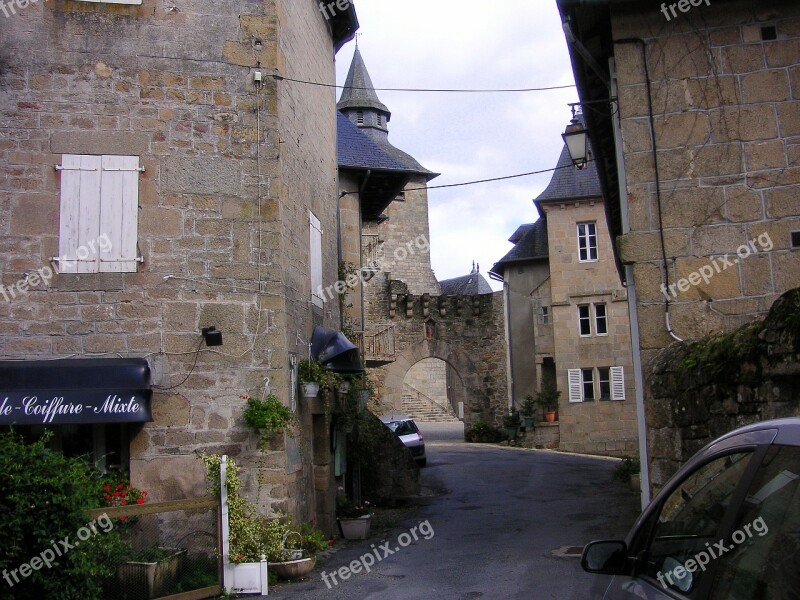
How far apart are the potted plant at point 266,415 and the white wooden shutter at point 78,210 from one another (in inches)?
84.9

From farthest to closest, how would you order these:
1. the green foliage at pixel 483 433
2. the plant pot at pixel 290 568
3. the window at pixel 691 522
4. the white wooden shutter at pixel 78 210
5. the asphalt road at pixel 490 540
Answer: the green foliage at pixel 483 433, the white wooden shutter at pixel 78 210, the plant pot at pixel 290 568, the asphalt road at pixel 490 540, the window at pixel 691 522

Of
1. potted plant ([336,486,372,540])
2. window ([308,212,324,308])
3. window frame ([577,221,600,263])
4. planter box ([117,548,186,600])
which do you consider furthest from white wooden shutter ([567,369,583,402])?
planter box ([117,548,186,600])

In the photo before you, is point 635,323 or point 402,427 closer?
point 635,323

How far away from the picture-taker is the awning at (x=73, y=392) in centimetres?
766

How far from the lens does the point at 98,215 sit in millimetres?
8617

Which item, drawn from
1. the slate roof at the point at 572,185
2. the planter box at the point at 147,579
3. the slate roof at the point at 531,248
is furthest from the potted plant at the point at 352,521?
the slate roof at the point at 531,248

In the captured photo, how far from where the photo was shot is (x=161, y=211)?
8742mm

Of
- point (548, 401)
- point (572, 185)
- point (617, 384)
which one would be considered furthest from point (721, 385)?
point (572, 185)

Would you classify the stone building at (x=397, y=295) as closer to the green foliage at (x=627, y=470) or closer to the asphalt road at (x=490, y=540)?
the asphalt road at (x=490, y=540)

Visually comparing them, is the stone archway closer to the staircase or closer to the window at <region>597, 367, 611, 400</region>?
the window at <region>597, 367, 611, 400</region>

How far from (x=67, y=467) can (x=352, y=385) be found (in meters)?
6.17

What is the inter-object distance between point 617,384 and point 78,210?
21.0 meters

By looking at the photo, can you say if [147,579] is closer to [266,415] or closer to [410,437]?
[266,415]

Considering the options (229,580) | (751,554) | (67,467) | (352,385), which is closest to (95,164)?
(67,467)
